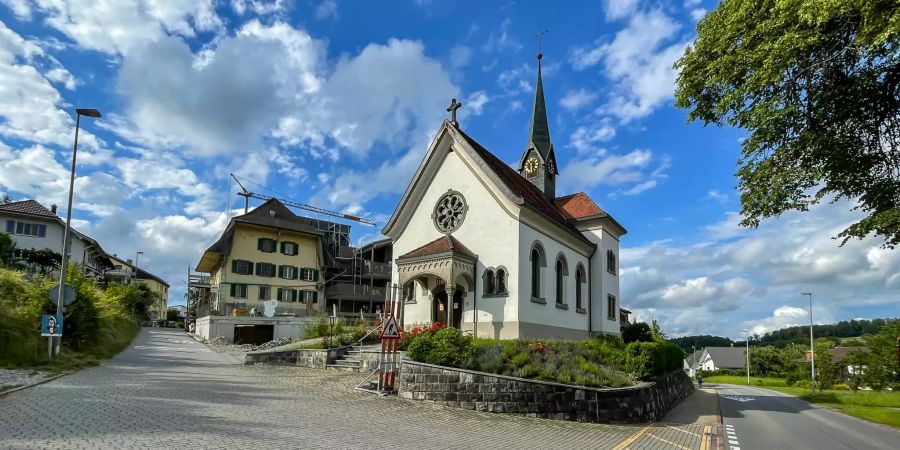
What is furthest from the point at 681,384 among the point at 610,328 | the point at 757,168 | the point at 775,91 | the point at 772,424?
the point at 775,91

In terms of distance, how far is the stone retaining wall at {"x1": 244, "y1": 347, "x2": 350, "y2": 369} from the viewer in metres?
20.9

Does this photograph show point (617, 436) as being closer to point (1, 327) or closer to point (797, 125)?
point (797, 125)

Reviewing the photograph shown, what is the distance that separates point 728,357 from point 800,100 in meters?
115

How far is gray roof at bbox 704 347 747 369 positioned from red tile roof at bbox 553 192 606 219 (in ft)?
286

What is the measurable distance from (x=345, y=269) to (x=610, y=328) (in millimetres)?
29117

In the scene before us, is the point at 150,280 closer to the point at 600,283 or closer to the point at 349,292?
the point at 349,292

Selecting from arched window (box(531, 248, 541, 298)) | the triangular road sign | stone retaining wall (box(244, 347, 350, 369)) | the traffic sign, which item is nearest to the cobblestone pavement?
the triangular road sign

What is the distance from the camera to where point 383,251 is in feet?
183

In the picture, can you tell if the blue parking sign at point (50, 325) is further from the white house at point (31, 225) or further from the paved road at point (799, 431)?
the white house at point (31, 225)

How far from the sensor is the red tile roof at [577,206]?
107 ft

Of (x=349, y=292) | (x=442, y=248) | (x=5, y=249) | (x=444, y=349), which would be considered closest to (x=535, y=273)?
(x=442, y=248)

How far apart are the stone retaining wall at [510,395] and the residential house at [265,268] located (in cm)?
2548

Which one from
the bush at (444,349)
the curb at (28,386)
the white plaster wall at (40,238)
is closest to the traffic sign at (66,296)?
the curb at (28,386)

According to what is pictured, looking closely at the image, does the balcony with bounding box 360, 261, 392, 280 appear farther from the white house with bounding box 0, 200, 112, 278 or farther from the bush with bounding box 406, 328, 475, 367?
the bush with bounding box 406, 328, 475, 367
